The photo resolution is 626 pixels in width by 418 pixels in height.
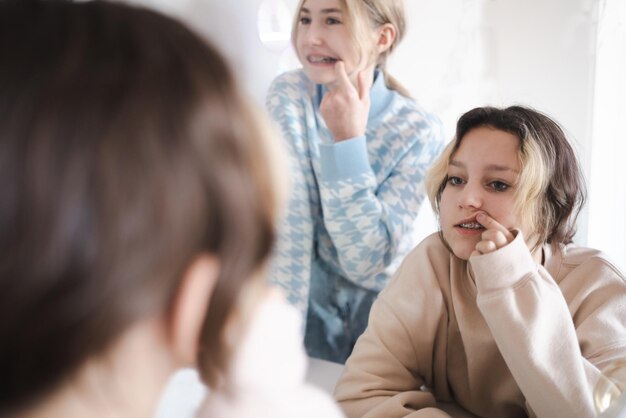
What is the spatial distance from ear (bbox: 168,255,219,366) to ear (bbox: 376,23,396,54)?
0.42m

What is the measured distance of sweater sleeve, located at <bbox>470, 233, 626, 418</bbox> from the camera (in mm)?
429

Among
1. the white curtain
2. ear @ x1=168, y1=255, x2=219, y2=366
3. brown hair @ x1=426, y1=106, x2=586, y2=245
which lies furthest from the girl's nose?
ear @ x1=168, y1=255, x2=219, y2=366

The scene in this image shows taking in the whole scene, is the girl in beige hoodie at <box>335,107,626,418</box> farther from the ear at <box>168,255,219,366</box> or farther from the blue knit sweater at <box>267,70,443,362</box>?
the ear at <box>168,255,219,366</box>

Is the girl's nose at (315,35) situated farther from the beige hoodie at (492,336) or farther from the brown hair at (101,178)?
the brown hair at (101,178)

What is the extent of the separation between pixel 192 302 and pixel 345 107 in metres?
0.34

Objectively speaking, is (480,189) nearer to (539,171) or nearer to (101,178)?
(539,171)

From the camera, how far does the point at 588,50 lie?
0.64m

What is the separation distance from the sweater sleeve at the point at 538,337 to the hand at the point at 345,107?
0.15 metres

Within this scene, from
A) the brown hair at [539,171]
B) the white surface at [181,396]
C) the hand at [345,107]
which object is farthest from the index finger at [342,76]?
the white surface at [181,396]

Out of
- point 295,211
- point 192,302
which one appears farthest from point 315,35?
point 192,302

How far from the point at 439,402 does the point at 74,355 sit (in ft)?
1.24

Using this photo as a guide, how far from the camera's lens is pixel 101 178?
0.20 meters

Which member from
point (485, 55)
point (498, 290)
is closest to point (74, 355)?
point (498, 290)

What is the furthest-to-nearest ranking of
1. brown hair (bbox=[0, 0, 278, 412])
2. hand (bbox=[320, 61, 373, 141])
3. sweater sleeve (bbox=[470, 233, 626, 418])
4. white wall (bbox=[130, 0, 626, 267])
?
white wall (bbox=[130, 0, 626, 267]), hand (bbox=[320, 61, 373, 141]), sweater sleeve (bbox=[470, 233, 626, 418]), brown hair (bbox=[0, 0, 278, 412])
